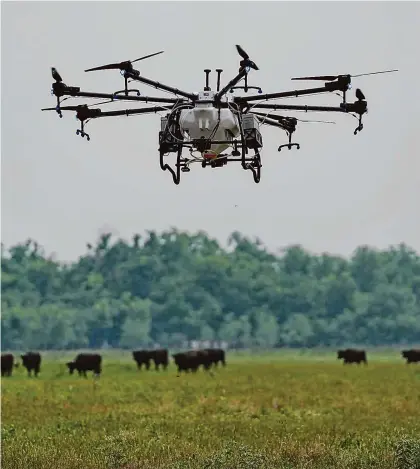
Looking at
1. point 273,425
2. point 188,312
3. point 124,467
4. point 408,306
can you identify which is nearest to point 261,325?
point 188,312

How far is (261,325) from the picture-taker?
419 ft

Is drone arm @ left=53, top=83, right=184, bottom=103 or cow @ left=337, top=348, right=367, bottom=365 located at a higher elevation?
drone arm @ left=53, top=83, right=184, bottom=103

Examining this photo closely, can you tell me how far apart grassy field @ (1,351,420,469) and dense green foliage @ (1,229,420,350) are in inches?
3047

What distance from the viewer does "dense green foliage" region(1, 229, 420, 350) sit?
12731 centimetres

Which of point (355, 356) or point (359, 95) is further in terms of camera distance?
point (355, 356)

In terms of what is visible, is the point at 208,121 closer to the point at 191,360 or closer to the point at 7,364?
the point at 7,364

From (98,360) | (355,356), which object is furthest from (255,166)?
(355,356)

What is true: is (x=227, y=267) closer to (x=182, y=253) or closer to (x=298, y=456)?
(x=182, y=253)

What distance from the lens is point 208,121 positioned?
16.9 meters

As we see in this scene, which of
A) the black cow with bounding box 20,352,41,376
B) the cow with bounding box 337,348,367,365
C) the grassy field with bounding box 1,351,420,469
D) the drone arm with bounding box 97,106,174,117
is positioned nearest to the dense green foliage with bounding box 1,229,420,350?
the cow with bounding box 337,348,367,365

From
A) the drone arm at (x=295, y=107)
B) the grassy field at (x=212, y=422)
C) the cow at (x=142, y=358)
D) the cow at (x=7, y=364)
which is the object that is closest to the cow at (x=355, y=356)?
the cow at (x=142, y=358)

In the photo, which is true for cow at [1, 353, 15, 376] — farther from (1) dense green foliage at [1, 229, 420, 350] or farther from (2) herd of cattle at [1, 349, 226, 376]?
(1) dense green foliage at [1, 229, 420, 350]

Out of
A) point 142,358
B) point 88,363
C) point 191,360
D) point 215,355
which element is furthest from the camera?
point 215,355

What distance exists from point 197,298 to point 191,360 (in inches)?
3054
